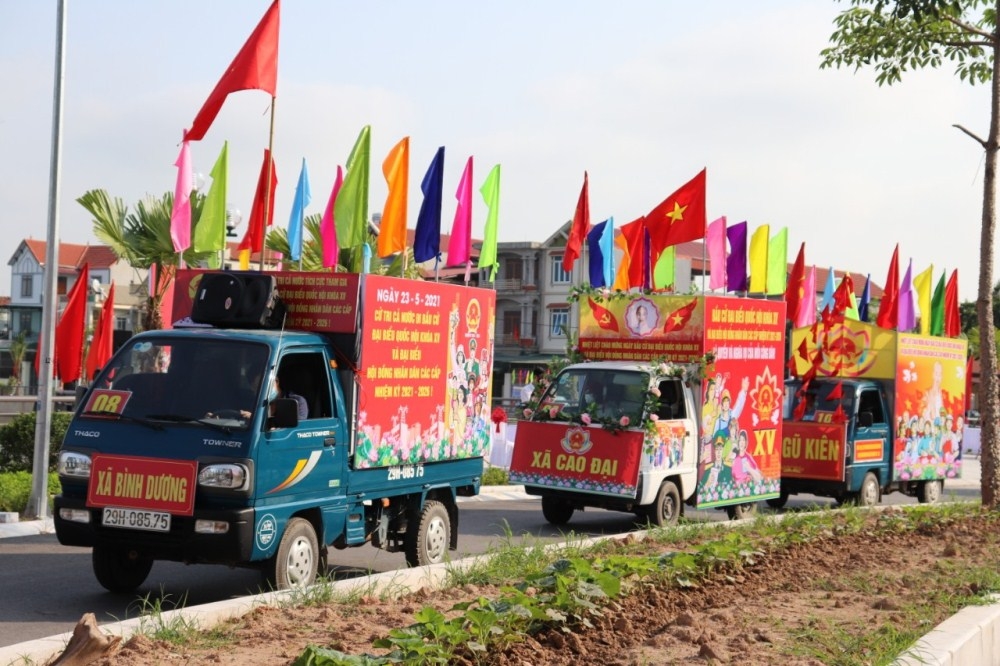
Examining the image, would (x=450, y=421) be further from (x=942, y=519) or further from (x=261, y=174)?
(x=261, y=174)

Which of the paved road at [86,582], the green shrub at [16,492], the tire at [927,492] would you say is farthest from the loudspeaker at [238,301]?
the tire at [927,492]

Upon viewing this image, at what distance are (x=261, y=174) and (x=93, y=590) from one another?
1024 cm

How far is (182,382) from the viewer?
909 cm

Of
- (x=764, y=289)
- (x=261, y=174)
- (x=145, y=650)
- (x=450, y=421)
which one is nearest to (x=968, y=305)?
(x=764, y=289)

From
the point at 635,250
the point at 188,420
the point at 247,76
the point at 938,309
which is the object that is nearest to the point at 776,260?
the point at 635,250

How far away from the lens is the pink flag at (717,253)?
72.1 ft

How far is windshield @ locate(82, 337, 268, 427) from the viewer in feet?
29.2

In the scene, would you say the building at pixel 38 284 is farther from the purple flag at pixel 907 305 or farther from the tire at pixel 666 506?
the tire at pixel 666 506

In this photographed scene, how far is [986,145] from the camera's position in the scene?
14.2m

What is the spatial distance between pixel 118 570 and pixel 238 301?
86.5 inches

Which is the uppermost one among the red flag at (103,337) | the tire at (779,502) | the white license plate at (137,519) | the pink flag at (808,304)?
the pink flag at (808,304)

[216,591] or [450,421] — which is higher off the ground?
[450,421]

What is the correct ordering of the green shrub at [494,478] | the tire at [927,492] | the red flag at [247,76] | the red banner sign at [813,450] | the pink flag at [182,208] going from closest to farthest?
the red flag at [247,76] → the pink flag at [182,208] → the red banner sign at [813,450] → the tire at [927,492] → the green shrub at [494,478]

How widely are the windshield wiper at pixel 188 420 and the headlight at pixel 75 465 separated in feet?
1.75
